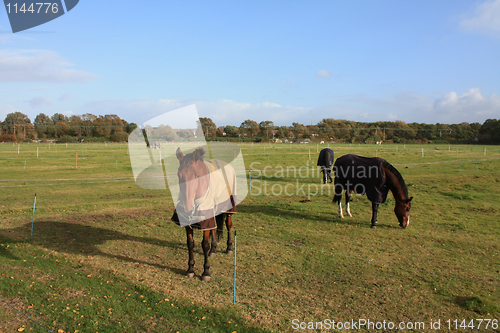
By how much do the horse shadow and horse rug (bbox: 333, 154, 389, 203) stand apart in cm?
549

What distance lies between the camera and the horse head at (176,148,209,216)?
16.5 feet

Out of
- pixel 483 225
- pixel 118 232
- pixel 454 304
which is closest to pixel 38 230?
pixel 118 232

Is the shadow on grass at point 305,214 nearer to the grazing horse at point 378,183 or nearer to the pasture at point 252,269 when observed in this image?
the pasture at point 252,269

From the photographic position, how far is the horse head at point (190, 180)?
504 cm

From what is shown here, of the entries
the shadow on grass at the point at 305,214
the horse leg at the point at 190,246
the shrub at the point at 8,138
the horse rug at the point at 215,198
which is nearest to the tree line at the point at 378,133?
the shrub at the point at 8,138

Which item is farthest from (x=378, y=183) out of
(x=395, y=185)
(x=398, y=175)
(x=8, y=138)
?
(x=8, y=138)

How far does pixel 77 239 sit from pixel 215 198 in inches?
163

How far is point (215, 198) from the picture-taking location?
19.3 ft

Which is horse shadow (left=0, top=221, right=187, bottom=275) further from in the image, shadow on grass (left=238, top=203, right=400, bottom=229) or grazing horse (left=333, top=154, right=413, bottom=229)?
grazing horse (left=333, top=154, right=413, bottom=229)

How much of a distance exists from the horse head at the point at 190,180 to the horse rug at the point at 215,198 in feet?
0.42

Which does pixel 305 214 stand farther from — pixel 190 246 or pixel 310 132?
pixel 310 132

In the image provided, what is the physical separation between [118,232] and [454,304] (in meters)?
7.66

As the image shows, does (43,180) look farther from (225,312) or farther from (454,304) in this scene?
(454,304)

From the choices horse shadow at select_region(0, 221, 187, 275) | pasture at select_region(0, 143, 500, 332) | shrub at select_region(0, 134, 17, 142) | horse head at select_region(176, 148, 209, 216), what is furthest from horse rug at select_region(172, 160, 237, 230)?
shrub at select_region(0, 134, 17, 142)
